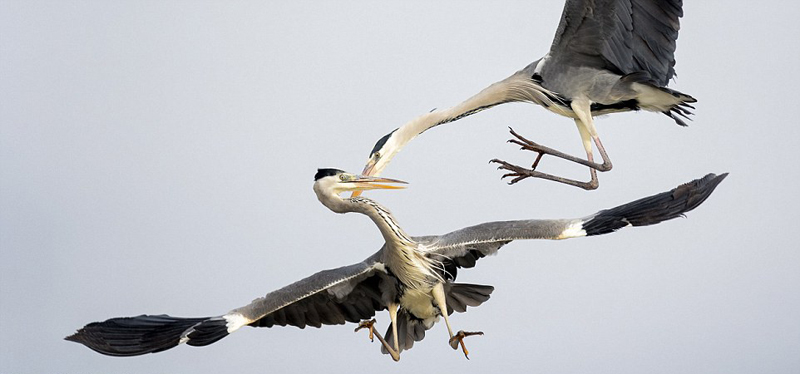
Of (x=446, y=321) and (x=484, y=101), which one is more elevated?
(x=484, y=101)

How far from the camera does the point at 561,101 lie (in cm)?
779

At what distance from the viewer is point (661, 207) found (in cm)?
668

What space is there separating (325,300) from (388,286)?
401 mm

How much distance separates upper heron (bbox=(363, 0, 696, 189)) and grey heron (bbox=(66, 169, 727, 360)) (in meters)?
0.51

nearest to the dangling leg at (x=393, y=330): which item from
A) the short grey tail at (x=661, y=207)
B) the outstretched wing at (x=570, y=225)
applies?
the outstretched wing at (x=570, y=225)

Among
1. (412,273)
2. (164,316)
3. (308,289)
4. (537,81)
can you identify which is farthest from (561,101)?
(164,316)

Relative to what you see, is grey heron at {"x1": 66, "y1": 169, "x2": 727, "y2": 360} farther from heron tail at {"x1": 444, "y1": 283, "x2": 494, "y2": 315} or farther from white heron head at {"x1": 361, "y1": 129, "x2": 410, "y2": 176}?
white heron head at {"x1": 361, "y1": 129, "x2": 410, "y2": 176}

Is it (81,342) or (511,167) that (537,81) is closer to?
(511,167)

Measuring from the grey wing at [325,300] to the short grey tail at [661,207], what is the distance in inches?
57.9

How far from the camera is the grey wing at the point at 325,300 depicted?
7340 millimetres

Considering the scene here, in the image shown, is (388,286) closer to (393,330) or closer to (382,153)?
(393,330)

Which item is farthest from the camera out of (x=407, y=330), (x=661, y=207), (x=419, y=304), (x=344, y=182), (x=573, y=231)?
(x=407, y=330)

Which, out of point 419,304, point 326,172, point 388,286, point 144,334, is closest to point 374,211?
point 326,172

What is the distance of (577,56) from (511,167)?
30.8 inches
